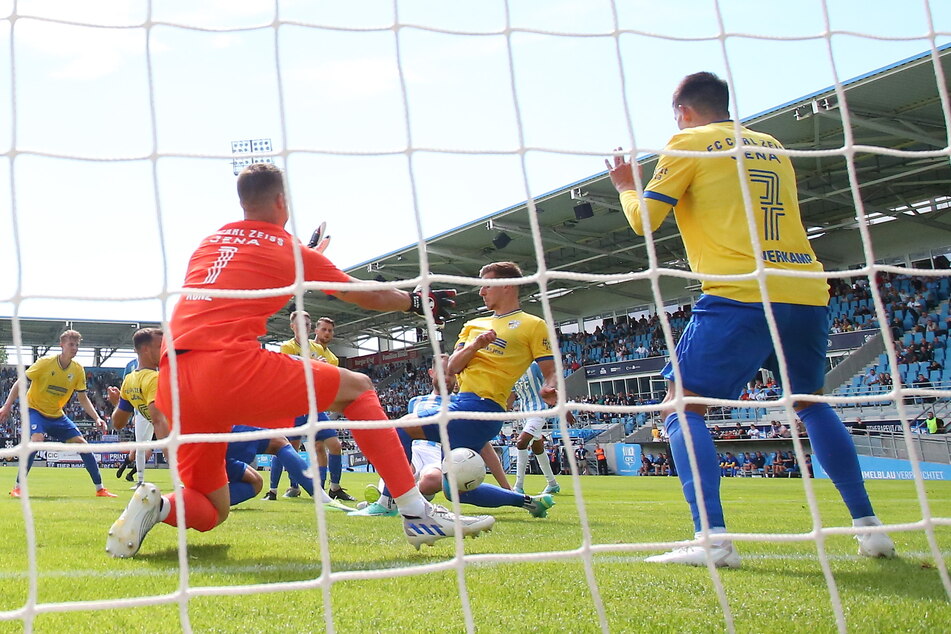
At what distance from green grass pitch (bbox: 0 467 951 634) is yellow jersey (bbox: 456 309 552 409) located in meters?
1.04

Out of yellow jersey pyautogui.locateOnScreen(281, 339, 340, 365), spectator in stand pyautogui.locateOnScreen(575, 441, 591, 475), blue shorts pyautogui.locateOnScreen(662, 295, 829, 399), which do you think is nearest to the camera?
blue shorts pyautogui.locateOnScreen(662, 295, 829, 399)

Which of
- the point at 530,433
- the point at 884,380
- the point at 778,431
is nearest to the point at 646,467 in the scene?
the point at 778,431

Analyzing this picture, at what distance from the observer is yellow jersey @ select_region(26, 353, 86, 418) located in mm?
8539

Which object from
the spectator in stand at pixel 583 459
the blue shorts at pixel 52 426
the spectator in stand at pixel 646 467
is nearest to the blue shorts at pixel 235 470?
the blue shorts at pixel 52 426

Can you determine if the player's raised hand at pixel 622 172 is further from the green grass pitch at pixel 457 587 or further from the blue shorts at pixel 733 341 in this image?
the green grass pitch at pixel 457 587

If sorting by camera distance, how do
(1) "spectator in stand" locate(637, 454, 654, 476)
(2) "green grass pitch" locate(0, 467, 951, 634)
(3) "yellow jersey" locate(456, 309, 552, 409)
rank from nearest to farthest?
(2) "green grass pitch" locate(0, 467, 951, 634), (3) "yellow jersey" locate(456, 309, 552, 409), (1) "spectator in stand" locate(637, 454, 654, 476)

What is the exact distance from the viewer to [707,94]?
10.4 ft

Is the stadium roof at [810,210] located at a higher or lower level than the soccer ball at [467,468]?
higher

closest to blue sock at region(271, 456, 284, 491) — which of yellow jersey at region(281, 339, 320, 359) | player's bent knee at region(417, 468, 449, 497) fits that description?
yellow jersey at region(281, 339, 320, 359)

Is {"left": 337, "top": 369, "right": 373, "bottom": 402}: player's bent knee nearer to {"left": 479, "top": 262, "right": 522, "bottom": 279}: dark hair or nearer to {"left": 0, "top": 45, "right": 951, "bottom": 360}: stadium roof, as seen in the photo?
{"left": 479, "top": 262, "right": 522, "bottom": 279}: dark hair

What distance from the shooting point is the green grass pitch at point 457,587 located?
6.50 feet

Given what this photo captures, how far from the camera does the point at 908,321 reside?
20703 millimetres

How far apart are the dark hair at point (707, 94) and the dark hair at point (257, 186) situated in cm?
169

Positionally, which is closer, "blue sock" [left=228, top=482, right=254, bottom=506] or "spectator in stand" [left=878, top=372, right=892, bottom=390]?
"blue sock" [left=228, top=482, right=254, bottom=506]
